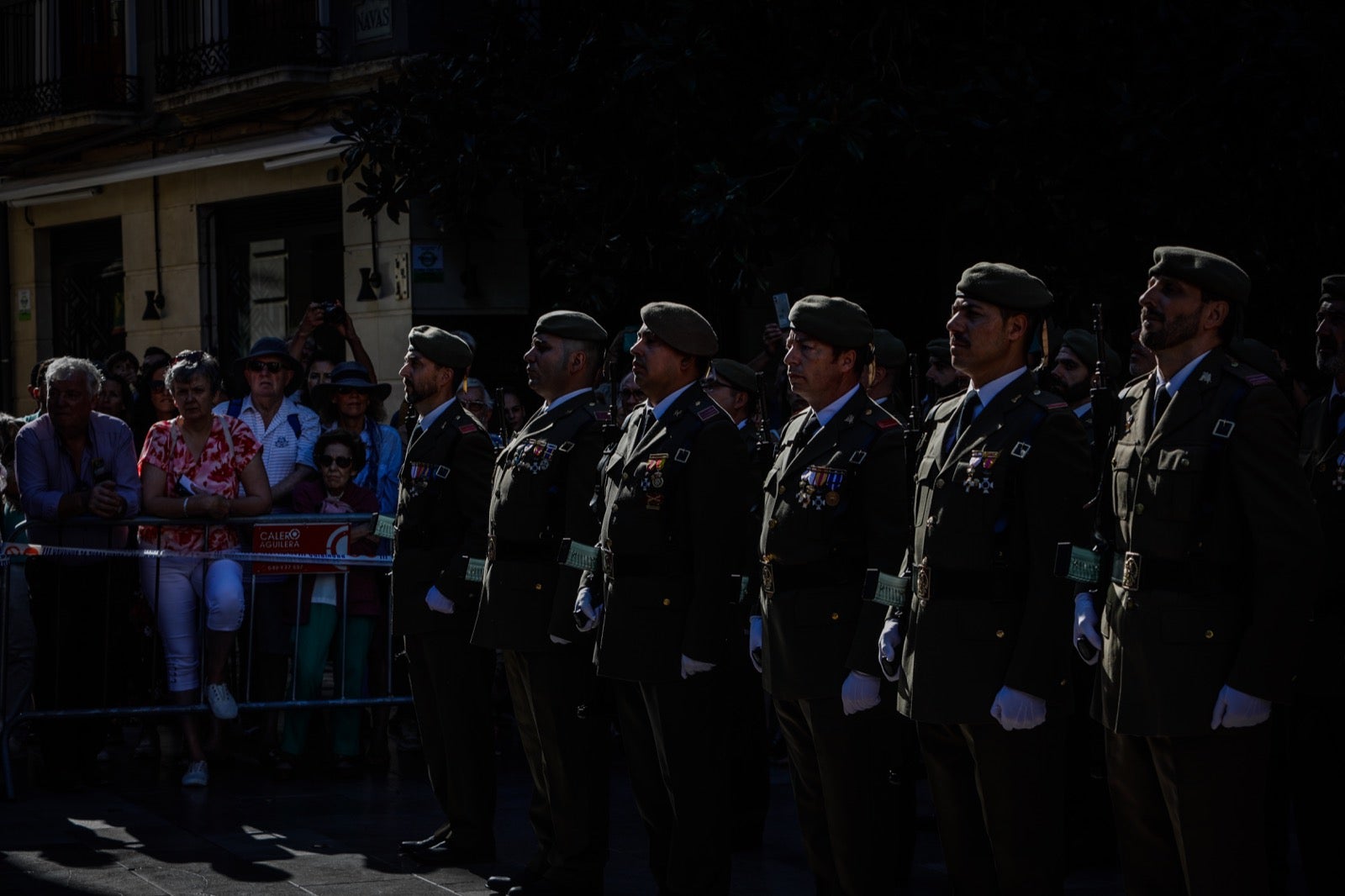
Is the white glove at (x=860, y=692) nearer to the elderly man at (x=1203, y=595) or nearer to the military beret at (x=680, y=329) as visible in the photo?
the elderly man at (x=1203, y=595)

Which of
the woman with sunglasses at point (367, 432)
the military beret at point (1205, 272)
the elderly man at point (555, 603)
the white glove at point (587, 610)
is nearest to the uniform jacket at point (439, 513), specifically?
the elderly man at point (555, 603)

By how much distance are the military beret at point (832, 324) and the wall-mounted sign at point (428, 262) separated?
1096cm

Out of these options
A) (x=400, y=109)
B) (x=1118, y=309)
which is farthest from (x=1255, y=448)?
(x=400, y=109)

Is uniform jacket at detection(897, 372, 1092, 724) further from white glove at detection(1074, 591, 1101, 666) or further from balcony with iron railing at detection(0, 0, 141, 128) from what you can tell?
balcony with iron railing at detection(0, 0, 141, 128)

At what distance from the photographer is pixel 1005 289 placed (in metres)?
5.62

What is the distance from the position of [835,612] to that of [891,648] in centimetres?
38

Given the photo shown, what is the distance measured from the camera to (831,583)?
6074 millimetres

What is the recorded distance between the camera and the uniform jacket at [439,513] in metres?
7.72

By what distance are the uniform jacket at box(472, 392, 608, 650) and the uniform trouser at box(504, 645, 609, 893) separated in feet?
0.42

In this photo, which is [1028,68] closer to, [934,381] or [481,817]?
[934,381]

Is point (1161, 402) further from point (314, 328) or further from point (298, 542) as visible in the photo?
point (314, 328)

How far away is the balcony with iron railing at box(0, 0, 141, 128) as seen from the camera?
20.8 m

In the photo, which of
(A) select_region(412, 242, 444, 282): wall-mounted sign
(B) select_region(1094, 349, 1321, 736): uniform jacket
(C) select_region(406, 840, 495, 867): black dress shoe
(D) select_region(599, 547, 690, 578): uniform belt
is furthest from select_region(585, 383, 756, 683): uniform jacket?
(A) select_region(412, 242, 444, 282): wall-mounted sign

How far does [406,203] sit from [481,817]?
861 centimetres
